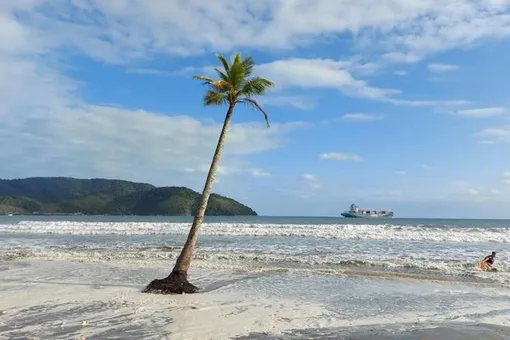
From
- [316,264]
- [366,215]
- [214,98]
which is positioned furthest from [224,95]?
[366,215]

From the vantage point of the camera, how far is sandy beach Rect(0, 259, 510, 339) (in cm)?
873

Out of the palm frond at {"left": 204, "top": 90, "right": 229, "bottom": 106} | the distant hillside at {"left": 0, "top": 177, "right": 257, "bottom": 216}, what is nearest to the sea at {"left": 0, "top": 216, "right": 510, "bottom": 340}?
the palm frond at {"left": 204, "top": 90, "right": 229, "bottom": 106}

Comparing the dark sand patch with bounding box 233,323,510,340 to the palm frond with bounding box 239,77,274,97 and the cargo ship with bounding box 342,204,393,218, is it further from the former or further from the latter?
the cargo ship with bounding box 342,204,393,218

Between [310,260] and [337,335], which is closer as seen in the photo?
[337,335]

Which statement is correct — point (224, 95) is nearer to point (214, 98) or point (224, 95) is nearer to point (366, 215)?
point (214, 98)

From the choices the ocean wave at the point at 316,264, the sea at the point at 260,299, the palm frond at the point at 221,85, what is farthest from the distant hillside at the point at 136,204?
the palm frond at the point at 221,85

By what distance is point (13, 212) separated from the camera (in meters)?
176

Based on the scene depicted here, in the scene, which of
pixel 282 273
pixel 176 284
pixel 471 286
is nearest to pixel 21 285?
pixel 176 284

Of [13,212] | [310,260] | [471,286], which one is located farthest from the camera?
[13,212]

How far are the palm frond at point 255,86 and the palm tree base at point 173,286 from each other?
6132mm

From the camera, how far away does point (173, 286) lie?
520 inches

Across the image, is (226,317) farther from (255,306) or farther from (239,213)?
(239,213)

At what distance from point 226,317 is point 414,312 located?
4726 mm

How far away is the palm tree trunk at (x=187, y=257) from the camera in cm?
1327
